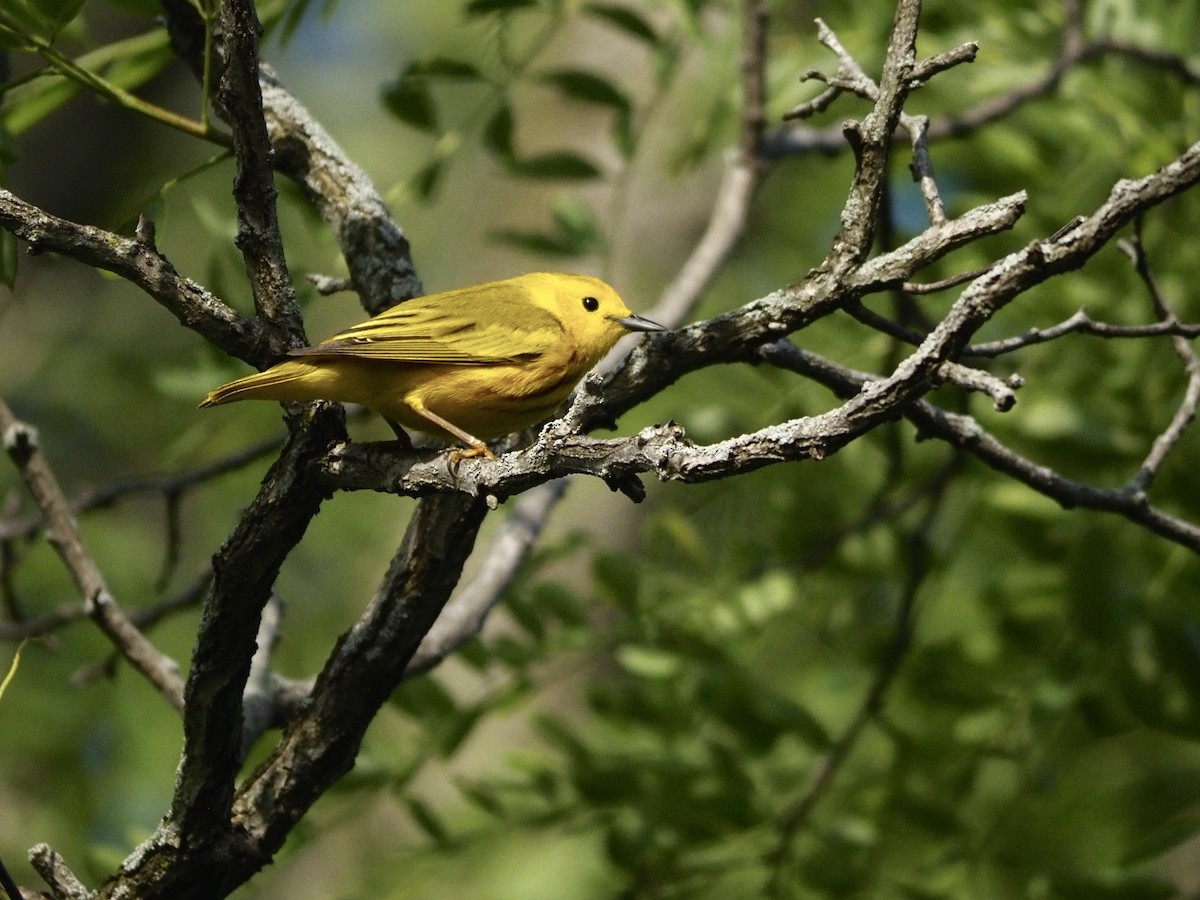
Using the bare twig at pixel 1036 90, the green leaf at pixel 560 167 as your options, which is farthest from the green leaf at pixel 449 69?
→ the bare twig at pixel 1036 90

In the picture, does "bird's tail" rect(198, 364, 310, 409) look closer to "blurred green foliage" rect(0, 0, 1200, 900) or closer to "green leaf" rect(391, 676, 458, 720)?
"blurred green foliage" rect(0, 0, 1200, 900)

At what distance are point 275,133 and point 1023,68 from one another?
256 cm

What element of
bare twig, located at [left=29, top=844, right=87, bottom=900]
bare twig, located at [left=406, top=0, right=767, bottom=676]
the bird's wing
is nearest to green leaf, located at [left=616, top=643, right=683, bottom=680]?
bare twig, located at [left=406, top=0, right=767, bottom=676]

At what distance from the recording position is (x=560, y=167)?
14.5ft

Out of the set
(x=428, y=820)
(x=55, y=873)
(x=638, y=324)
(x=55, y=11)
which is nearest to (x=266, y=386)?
(x=55, y=11)

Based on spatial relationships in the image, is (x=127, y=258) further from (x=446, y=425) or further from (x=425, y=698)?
(x=425, y=698)

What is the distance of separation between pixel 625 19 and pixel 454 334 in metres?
1.75

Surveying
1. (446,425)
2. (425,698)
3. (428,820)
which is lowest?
(428,820)

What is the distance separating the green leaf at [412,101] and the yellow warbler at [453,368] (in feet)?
2.23

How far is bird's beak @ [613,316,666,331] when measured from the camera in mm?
3661

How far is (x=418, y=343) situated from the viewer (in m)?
3.03

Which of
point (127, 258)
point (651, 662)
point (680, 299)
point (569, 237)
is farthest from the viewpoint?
point (569, 237)

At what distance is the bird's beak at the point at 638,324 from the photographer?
12.0ft

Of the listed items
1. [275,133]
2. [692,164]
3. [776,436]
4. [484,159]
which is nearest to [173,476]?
[275,133]
